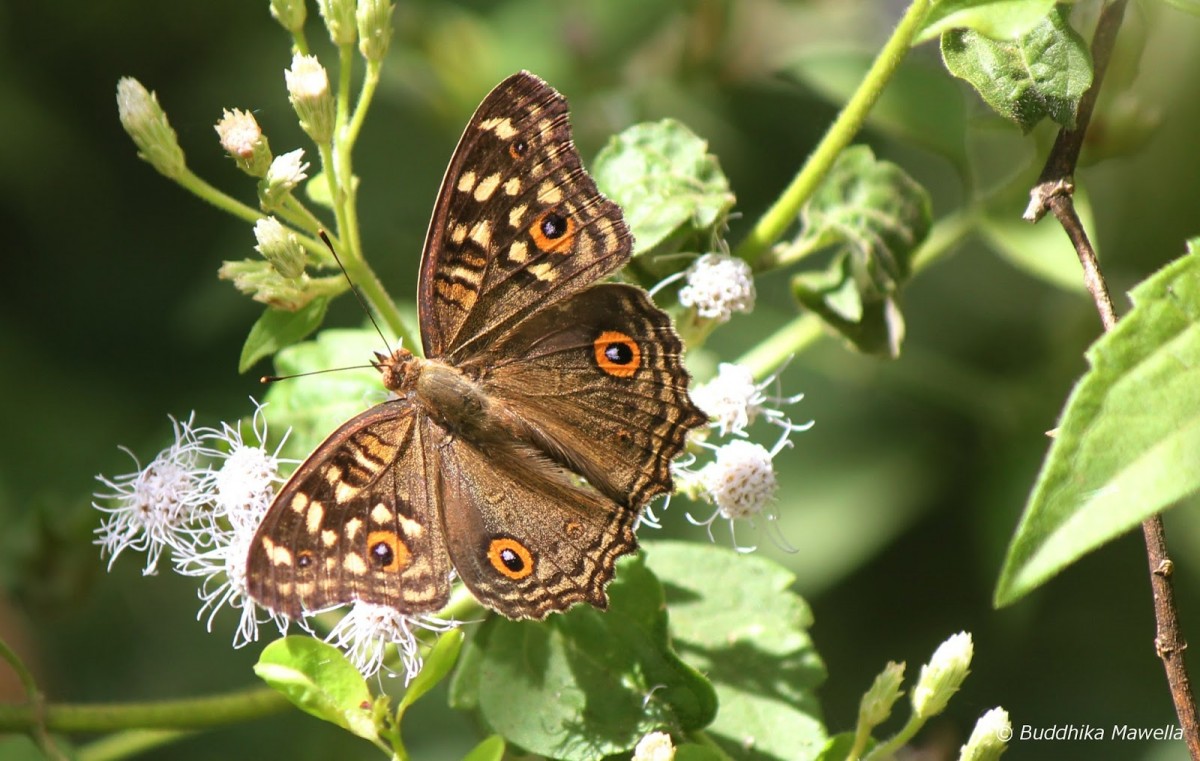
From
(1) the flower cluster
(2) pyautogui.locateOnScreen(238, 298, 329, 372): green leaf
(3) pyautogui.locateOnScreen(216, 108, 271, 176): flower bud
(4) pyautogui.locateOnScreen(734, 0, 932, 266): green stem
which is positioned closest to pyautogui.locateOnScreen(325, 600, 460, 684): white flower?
(1) the flower cluster

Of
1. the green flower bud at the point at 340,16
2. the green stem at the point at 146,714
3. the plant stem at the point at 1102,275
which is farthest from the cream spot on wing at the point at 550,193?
the green stem at the point at 146,714

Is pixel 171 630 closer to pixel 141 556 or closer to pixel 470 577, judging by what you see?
pixel 141 556

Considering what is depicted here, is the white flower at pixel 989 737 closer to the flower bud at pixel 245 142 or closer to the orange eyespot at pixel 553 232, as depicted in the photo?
the orange eyespot at pixel 553 232


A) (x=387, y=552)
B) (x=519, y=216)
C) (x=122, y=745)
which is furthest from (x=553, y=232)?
(x=122, y=745)

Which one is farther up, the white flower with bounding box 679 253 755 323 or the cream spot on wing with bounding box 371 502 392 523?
the white flower with bounding box 679 253 755 323

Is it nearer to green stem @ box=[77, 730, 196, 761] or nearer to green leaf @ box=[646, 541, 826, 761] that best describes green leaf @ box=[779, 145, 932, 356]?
green leaf @ box=[646, 541, 826, 761]

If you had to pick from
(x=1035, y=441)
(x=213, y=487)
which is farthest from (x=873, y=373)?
(x=213, y=487)

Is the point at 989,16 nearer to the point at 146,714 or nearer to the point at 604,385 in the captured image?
the point at 604,385

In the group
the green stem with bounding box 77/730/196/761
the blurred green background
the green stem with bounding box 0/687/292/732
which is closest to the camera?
the green stem with bounding box 0/687/292/732
